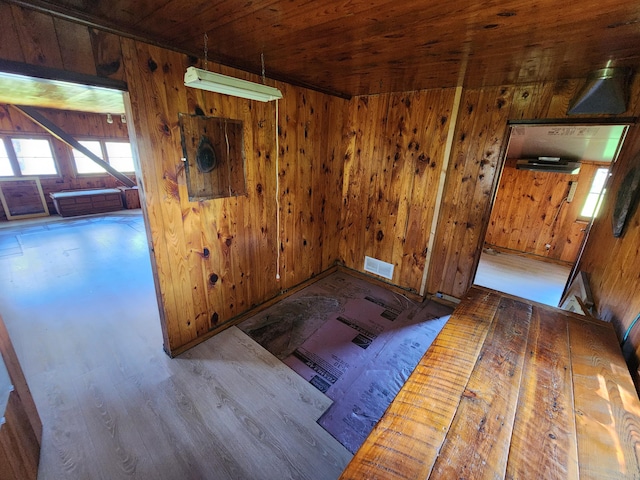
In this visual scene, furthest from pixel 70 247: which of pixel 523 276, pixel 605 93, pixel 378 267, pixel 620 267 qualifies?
pixel 523 276

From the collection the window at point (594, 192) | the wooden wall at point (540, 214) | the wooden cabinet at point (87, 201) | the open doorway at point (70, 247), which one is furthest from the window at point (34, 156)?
the window at point (594, 192)

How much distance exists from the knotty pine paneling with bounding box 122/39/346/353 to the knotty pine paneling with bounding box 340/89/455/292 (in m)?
0.26

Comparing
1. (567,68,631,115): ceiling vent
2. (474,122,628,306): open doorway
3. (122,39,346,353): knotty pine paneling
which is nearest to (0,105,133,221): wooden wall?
(122,39,346,353): knotty pine paneling

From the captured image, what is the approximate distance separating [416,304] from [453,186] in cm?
138

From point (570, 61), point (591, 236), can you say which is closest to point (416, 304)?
point (591, 236)

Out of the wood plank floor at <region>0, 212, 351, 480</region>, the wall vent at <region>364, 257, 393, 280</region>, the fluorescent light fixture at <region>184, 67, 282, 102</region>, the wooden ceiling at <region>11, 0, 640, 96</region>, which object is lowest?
the wood plank floor at <region>0, 212, 351, 480</region>

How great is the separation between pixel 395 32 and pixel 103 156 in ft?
27.2

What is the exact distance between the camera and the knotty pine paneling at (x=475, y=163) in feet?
7.25

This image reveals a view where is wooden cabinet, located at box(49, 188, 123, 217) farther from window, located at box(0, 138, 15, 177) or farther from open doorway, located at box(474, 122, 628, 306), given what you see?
open doorway, located at box(474, 122, 628, 306)

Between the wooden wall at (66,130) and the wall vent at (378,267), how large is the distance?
7.46 metres

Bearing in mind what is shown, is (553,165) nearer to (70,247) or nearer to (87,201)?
(70,247)

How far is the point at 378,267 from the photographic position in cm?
348

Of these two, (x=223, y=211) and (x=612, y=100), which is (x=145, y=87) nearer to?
(x=223, y=211)

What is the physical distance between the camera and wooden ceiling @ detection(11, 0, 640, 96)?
1130 mm
